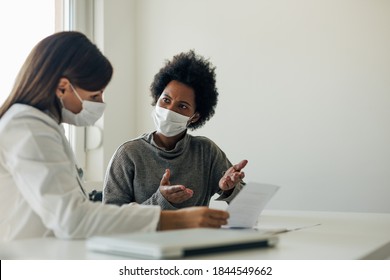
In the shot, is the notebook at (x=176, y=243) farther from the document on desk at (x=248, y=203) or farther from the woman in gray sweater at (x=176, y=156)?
the woman in gray sweater at (x=176, y=156)

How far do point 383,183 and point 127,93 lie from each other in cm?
Answer: 150

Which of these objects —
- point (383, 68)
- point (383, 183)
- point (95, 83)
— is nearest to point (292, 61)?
point (383, 68)

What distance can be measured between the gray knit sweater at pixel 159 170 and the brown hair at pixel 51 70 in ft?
1.87

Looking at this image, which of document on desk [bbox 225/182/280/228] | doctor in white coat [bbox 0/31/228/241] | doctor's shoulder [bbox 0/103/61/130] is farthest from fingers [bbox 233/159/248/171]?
doctor's shoulder [bbox 0/103/61/130]

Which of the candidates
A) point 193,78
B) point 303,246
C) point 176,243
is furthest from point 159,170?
point 176,243

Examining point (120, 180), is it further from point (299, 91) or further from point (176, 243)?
point (299, 91)

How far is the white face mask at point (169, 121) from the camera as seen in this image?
2.04m

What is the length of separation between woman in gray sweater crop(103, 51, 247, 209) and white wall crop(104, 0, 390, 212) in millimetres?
621

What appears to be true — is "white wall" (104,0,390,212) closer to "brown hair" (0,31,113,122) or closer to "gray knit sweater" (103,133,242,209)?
"gray knit sweater" (103,133,242,209)

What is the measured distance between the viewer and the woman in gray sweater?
1.93 meters

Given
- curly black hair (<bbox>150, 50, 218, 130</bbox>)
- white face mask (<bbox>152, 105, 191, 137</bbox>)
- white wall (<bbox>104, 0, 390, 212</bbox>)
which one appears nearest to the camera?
white face mask (<bbox>152, 105, 191, 137</bbox>)

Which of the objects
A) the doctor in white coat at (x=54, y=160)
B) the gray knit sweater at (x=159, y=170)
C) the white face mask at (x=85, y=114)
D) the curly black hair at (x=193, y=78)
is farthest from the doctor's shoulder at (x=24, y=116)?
the curly black hair at (x=193, y=78)

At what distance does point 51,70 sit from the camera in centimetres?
133

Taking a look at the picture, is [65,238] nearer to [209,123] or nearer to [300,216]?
[300,216]
